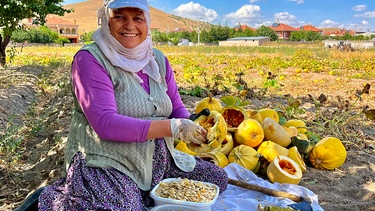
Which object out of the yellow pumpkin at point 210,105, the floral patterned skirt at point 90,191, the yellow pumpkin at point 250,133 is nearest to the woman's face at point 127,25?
the floral patterned skirt at point 90,191

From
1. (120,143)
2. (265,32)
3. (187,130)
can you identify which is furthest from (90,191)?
(265,32)

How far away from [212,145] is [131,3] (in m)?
0.90

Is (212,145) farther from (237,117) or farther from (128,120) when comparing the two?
(237,117)

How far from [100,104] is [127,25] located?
1.58 feet

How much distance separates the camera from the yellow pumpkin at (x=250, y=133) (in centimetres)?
353

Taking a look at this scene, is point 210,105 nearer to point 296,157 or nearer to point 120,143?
point 296,157

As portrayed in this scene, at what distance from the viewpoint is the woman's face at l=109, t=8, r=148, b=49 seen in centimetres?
225


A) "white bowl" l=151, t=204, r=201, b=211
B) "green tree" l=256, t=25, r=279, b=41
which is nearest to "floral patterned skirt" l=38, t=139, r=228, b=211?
"white bowl" l=151, t=204, r=201, b=211

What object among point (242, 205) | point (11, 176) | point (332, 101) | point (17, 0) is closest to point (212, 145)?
point (242, 205)

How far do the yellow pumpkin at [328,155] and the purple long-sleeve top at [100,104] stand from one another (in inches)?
84.5

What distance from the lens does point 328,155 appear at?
3.69m

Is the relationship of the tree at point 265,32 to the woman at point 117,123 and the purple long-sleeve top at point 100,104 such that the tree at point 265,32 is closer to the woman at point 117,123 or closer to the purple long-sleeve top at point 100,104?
the woman at point 117,123

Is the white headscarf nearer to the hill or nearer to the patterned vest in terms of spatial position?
the patterned vest

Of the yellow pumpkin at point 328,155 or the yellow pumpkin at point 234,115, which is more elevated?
the yellow pumpkin at point 234,115
